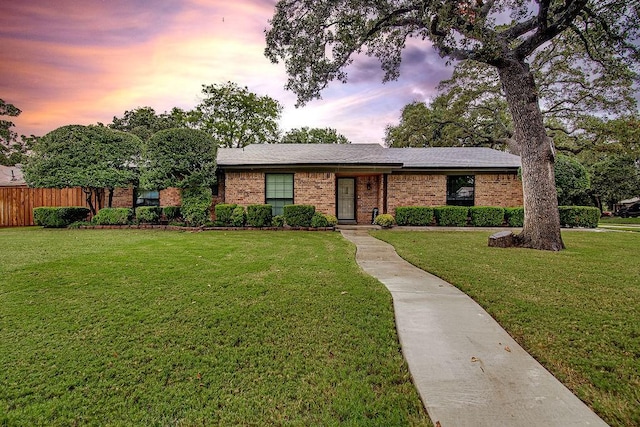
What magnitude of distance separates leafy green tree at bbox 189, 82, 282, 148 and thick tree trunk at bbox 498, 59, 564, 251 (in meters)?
23.6

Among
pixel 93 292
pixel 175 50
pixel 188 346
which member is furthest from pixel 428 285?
pixel 175 50

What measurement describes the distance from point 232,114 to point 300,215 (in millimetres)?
20021

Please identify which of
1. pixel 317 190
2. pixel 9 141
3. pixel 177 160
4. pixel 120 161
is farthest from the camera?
pixel 9 141

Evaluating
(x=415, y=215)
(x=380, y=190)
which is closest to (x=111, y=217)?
(x=380, y=190)

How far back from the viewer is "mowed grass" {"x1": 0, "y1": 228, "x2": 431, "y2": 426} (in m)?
1.88

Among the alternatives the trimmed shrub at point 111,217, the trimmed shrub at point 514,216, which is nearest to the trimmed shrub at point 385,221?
the trimmed shrub at point 514,216

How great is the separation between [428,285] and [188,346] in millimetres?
3363

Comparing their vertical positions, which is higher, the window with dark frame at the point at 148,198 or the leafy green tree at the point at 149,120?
the leafy green tree at the point at 149,120

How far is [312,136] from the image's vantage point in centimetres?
3775

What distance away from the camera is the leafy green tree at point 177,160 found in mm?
11773

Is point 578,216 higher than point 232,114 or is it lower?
lower

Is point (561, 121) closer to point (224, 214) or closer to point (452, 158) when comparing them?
point (452, 158)

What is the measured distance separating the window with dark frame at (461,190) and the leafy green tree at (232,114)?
19.6m

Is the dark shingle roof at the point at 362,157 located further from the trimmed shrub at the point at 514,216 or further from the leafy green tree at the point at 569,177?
the trimmed shrub at the point at 514,216
